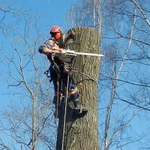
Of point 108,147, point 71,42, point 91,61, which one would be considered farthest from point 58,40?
point 108,147

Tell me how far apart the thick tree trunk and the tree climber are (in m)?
0.07

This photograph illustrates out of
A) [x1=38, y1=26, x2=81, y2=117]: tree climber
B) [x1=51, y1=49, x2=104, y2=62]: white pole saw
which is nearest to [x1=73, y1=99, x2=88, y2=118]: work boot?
[x1=38, y1=26, x2=81, y2=117]: tree climber

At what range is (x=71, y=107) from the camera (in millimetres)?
3660

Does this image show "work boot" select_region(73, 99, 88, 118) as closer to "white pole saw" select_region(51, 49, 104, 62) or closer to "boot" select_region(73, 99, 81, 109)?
"boot" select_region(73, 99, 81, 109)

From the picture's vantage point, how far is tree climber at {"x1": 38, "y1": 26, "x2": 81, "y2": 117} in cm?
366

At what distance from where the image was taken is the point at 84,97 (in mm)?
3715

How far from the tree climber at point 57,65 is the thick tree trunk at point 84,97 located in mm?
72

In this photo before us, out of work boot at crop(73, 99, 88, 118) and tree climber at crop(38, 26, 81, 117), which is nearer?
work boot at crop(73, 99, 88, 118)

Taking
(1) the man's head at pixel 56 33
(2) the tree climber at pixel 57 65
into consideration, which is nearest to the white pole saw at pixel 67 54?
(2) the tree climber at pixel 57 65

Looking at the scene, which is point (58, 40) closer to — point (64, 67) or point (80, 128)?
point (64, 67)

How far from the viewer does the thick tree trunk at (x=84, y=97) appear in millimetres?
3512

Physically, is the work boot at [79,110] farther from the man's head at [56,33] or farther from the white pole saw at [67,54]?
the man's head at [56,33]

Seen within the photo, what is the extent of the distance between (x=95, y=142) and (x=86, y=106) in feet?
1.13

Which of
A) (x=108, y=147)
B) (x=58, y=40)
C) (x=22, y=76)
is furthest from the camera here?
(x=22, y=76)
